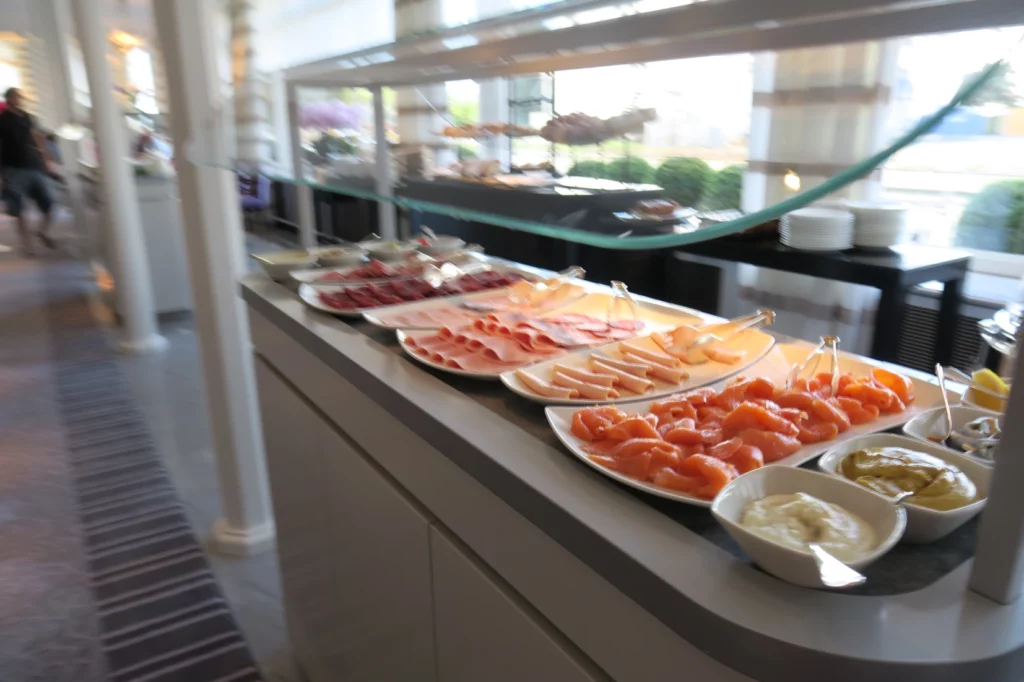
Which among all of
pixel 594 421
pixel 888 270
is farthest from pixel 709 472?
pixel 888 270

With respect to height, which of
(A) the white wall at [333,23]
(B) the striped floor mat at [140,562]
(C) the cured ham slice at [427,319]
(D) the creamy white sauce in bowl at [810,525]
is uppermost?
(A) the white wall at [333,23]

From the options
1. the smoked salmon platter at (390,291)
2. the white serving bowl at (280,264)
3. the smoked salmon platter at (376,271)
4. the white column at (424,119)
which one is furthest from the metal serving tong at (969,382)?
the white serving bowl at (280,264)

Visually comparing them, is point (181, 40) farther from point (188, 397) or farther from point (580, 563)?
point (188, 397)

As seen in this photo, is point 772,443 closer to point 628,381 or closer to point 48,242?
point 628,381

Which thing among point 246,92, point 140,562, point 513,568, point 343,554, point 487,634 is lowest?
point 140,562

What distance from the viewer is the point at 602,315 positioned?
1290 mm

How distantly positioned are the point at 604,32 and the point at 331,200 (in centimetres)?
453

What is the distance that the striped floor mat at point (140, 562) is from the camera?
1792mm

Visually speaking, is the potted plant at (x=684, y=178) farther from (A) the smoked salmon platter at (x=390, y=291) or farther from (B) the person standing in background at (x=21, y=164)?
(B) the person standing in background at (x=21, y=164)

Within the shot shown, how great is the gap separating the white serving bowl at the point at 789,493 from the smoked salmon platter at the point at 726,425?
3 centimetres

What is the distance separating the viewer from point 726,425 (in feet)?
2.52

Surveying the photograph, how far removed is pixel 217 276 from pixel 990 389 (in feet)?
5.77

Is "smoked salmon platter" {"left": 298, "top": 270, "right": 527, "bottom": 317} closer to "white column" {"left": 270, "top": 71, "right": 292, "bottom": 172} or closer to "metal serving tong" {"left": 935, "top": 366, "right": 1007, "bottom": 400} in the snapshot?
"white column" {"left": 270, "top": 71, "right": 292, "bottom": 172}

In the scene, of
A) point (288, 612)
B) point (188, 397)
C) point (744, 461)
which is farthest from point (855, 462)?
point (188, 397)
